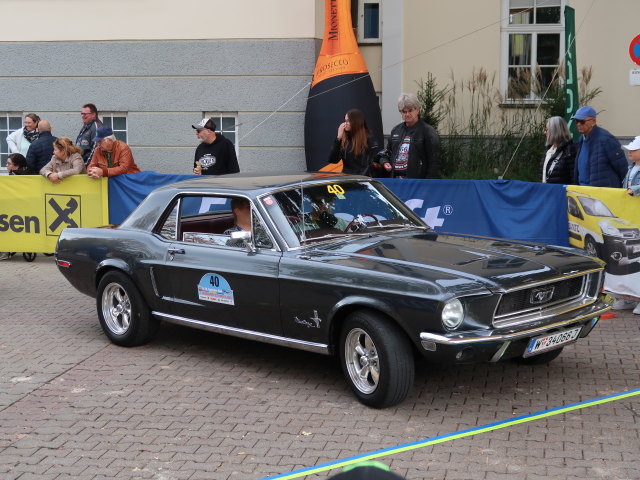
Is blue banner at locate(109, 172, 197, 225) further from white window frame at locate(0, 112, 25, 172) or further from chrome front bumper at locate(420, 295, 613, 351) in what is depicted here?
chrome front bumper at locate(420, 295, 613, 351)

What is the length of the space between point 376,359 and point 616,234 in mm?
4041

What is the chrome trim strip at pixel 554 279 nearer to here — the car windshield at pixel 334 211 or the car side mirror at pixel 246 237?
the car windshield at pixel 334 211

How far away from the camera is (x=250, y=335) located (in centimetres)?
722

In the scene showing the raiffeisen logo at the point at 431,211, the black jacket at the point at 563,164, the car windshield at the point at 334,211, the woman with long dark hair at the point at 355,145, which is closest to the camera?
the car windshield at the point at 334,211

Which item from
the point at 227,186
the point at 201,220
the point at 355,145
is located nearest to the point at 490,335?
the point at 227,186

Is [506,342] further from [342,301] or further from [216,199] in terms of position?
[216,199]

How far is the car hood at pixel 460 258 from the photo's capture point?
242 inches

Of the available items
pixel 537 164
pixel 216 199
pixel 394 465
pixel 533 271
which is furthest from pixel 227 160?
pixel 394 465

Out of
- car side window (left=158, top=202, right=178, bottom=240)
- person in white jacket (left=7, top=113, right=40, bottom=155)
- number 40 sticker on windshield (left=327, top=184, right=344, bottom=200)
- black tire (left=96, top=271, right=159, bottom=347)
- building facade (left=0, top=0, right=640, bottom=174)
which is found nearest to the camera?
number 40 sticker on windshield (left=327, top=184, right=344, bottom=200)

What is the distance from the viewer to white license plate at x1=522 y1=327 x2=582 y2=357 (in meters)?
6.22

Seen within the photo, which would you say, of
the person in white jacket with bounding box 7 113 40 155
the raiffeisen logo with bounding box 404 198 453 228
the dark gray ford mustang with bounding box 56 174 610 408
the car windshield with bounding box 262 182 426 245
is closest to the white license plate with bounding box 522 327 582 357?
the dark gray ford mustang with bounding box 56 174 610 408

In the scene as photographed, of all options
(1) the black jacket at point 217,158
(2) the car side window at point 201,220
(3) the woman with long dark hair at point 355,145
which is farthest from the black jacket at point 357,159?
(2) the car side window at point 201,220

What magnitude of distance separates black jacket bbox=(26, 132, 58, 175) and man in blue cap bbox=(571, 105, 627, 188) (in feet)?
25.8

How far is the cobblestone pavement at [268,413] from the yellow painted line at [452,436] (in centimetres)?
7
